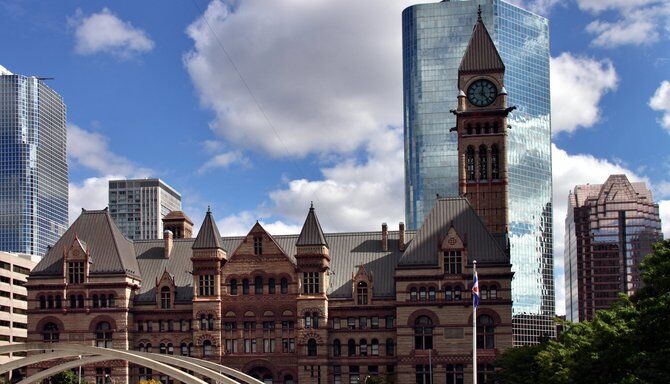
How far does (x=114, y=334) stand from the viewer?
11538 centimetres

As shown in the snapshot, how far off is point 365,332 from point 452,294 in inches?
432

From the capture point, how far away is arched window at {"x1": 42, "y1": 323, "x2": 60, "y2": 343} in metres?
116

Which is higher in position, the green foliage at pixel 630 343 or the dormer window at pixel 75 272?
the dormer window at pixel 75 272

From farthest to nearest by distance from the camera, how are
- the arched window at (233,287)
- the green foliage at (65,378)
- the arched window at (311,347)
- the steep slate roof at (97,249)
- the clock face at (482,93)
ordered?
the clock face at (482,93), the steep slate roof at (97,249), the arched window at (233,287), the arched window at (311,347), the green foliage at (65,378)

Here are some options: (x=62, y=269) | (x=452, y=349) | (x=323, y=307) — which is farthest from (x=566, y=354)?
(x=62, y=269)

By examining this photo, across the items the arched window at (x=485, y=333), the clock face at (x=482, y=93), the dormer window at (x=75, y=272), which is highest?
the clock face at (x=482, y=93)

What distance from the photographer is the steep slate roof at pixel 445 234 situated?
110 metres

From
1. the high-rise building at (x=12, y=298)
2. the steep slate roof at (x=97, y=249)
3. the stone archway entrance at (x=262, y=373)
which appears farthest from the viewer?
the high-rise building at (x=12, y=298)

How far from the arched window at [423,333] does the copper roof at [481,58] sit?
37241 millimetres

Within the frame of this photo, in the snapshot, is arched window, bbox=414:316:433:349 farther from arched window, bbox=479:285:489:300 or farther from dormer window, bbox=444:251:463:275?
arched window, bbox=479:285:489:300

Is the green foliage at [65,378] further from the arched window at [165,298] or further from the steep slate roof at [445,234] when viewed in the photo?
the steep slate roof at [445,234]

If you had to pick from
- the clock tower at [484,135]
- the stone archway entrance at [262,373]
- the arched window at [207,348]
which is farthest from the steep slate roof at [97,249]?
the clock tower at [484,135]

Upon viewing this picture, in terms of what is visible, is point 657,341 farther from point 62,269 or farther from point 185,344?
point 62,269

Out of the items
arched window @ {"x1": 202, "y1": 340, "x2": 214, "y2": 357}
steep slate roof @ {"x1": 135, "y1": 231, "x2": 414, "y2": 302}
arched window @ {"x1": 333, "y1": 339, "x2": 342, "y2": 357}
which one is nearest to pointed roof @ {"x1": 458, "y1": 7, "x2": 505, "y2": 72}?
steep slate roof @ {"x1": 135, "y1": 231, "x2": 414, "y2": 302}
